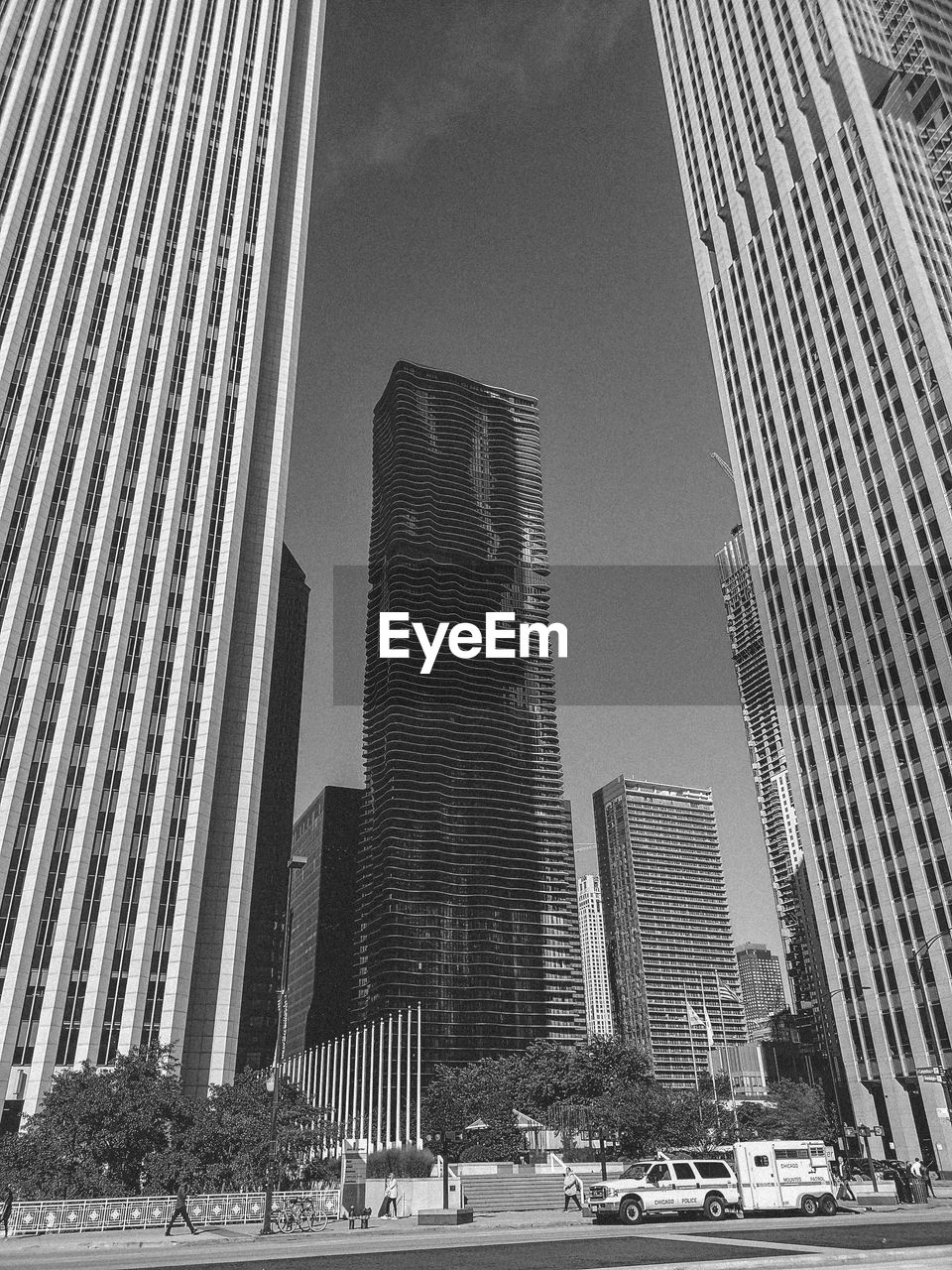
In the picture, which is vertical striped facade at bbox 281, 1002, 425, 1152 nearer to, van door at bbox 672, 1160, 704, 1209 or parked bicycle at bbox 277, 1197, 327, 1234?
parked bicycle at bbox 277, 1197, 327, 1234

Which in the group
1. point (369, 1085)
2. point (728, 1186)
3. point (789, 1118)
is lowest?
point (728, 1186)

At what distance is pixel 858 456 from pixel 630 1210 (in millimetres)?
79140

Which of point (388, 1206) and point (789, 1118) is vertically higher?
point (789, 1118)

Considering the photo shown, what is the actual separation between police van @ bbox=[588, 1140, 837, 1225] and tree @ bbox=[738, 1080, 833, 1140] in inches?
1946

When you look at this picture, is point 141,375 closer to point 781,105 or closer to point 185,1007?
point 185,1007

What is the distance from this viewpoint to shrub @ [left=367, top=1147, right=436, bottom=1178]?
77750mm

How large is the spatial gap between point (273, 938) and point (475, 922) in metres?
41.7

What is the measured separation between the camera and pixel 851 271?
96875 mm

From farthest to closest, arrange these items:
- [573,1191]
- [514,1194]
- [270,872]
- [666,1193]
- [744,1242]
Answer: [270,872]
[514,1194]
[573,1191]
[666,1193]
[744,1242]

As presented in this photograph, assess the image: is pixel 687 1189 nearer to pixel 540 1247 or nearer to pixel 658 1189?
pixel 658 1189

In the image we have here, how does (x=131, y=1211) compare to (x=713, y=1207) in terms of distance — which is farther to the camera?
(x=131, y=1211)

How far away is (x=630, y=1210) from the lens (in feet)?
106

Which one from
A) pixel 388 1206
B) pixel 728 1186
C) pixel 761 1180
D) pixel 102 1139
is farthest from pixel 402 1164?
pixel 728 1186

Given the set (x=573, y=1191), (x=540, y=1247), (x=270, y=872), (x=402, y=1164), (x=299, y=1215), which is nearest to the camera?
(x=540, y=1247)
